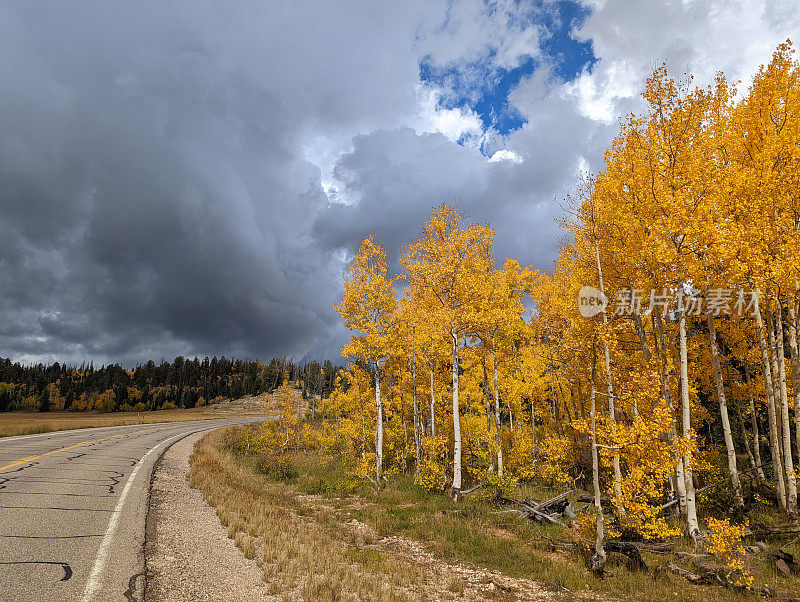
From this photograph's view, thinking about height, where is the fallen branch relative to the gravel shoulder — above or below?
below

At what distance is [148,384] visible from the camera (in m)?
151

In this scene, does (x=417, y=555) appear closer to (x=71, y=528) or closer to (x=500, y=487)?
(x=500, y=487)

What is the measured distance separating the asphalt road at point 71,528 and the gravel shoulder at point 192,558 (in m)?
0.32

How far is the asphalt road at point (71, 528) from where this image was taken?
6.05 metres

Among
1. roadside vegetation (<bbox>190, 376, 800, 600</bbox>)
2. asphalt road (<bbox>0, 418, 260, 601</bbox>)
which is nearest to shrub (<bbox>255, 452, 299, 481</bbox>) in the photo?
roadside vegetation (<bbox>190, 376, 800, 600</bbox>)

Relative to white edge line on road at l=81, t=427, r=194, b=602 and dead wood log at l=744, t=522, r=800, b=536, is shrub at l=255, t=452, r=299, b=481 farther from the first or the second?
dead wood log at l=744, t=522, r=800, b=536

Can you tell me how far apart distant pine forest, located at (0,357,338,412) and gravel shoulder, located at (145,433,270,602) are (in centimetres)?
11287

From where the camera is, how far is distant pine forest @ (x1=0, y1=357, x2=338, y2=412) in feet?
421

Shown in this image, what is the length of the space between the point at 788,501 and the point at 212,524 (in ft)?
61.4

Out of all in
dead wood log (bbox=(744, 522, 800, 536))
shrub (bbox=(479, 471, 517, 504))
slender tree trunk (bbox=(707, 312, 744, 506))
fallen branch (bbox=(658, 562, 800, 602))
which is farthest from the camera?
shrub (bbox=(479, 471, 517, 504))

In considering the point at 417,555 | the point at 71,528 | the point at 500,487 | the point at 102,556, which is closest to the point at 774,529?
the point at 500,487

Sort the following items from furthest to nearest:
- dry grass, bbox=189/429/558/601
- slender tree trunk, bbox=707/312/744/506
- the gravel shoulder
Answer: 1. slender tree trunk, bbox=707/312/744/506
2. dry grass, bbox=189/429/558/601
3. the gravel shoulder

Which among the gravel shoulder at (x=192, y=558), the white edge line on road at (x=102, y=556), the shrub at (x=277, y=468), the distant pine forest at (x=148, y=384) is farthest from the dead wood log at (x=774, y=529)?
the distant pine forest at (x=148, y=384)

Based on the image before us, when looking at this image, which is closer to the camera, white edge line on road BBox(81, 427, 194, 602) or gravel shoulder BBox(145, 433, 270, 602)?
white edge line on road BBox(81, 427, 194, 602)
